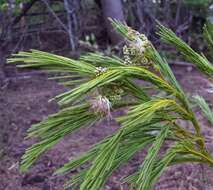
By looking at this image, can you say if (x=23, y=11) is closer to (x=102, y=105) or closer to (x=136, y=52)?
(x=136, y=52)

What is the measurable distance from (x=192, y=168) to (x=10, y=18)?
7.17ft

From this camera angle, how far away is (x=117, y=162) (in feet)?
4.99

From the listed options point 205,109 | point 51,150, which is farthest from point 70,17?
point 205,109

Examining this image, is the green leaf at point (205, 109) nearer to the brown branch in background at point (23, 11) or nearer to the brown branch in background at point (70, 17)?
the brown branch in background at point (23, 11)

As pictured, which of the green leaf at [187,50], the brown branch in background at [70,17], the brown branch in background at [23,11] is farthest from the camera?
the brown branch in background at [70,17]

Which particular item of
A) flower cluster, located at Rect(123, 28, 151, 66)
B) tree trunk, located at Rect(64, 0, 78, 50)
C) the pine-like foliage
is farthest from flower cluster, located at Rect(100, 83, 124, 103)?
tree trunk, located at Rect(64, 0, 78, 50)

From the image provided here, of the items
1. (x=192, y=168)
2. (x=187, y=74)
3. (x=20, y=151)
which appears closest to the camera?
(x=192, y=168)

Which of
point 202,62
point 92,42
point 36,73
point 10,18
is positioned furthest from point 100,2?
point 202,62

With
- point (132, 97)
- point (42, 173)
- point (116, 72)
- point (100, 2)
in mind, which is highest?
point (116, 72)

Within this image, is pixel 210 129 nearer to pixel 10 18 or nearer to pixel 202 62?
pixel 10 18

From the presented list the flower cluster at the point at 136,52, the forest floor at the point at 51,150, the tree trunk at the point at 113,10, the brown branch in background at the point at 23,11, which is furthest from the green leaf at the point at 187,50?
the tree trunk at the point at 113,10

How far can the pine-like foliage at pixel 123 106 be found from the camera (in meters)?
1.34

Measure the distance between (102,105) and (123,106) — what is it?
19 centimetres

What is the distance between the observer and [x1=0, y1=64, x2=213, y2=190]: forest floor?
11.8ft
